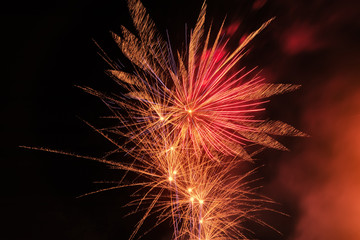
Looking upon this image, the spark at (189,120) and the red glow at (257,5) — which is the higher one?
the red glow at (257,5)

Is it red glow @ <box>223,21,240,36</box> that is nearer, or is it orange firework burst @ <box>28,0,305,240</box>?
orange firework burst @ <box>28,0,305,240</box>

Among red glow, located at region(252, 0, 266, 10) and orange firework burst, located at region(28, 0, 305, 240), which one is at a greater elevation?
red glow, located at region(252, 0, 266, 10)

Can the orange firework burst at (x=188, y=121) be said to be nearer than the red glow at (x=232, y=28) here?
Yes

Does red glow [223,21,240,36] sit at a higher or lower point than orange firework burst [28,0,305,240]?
higher

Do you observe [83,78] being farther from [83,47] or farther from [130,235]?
[130,235]

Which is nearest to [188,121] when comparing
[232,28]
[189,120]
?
[189,120]

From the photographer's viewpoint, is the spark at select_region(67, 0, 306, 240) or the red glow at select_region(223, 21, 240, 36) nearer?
the spark at select_region(67, 0, 306, 240)

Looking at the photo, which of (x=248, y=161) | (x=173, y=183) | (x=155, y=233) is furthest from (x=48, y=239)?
(x=248, y=161)

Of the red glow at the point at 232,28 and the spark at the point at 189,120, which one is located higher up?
the red glow at the point at 232,28

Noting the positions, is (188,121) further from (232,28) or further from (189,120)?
(232,28)

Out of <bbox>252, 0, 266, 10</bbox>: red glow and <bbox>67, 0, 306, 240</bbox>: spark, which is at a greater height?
<bbox>252, 0, 266, 10</bbox>: red glow
